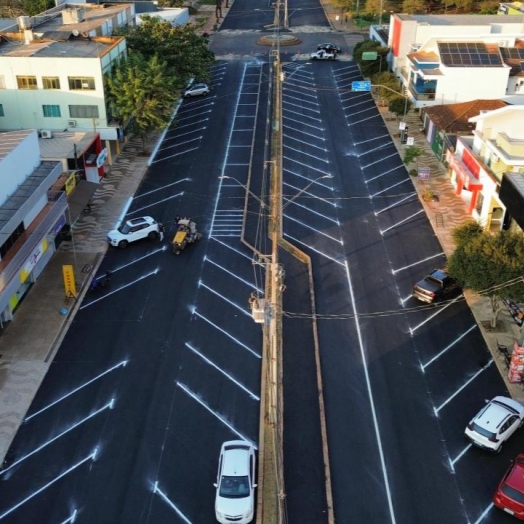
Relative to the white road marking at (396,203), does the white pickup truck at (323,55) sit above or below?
above

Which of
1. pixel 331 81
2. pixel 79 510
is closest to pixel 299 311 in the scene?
pixel 79 510

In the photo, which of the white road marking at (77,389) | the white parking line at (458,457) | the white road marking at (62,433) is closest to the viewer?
the white parking line at (458,457)

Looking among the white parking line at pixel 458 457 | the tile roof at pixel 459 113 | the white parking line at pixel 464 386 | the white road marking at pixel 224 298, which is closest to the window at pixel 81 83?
the white road marking at pixel 224 298

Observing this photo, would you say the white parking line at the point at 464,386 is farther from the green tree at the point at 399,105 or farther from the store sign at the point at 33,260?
the green tree at the point at 399,105

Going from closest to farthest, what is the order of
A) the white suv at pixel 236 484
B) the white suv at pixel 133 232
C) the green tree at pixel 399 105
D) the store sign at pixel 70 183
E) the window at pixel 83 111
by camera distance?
the white suv at pixel 236 484 → the white suv at pixel 133 232 → the store sign at pixel 70 183 → the window at pixel 83 111 → the green tree at pixel 399 105

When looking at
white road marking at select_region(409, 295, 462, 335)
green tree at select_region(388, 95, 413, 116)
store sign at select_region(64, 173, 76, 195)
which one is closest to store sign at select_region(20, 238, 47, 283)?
store sign at select_region(64, 173, 76, 195)

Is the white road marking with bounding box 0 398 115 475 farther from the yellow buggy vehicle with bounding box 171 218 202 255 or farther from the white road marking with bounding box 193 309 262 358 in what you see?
the yellow buggy vehicle with bounding box 171 218 202 255
